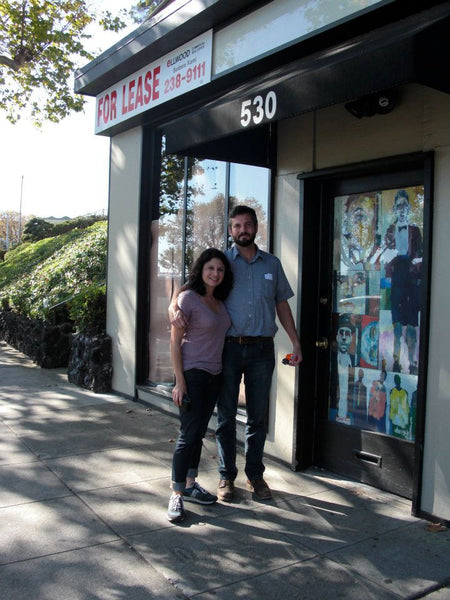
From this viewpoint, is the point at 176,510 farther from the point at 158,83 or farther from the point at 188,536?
the point at 158,83

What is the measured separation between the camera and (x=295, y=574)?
305cm

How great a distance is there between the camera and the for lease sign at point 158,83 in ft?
17.4

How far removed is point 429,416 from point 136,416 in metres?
3.52

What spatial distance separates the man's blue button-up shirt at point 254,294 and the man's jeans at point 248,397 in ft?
0.41

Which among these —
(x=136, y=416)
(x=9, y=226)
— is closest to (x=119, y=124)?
(x=136, y=416)

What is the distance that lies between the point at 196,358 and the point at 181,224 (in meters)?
3.15

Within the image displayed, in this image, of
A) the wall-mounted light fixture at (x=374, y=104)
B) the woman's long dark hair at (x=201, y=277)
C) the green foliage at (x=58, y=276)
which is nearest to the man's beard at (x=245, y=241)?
the woman's long dark hair at (x=201, y=277)

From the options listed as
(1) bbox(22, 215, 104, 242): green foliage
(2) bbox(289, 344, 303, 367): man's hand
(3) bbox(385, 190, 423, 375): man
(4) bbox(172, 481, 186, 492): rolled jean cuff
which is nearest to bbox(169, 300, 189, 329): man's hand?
(2) bbox(289, 344, 303, 367): man's hand

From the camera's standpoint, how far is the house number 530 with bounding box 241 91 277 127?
3.66 m

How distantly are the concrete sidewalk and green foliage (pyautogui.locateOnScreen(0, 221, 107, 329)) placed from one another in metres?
4.02

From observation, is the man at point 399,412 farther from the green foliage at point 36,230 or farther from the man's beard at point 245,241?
the green foliage at point 36,230

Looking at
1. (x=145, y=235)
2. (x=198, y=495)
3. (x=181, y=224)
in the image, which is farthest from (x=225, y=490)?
(x=145, y=235)

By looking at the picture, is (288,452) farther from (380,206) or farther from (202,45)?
(202,45)

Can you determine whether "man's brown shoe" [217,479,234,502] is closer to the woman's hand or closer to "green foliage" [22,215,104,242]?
the woman's hand
